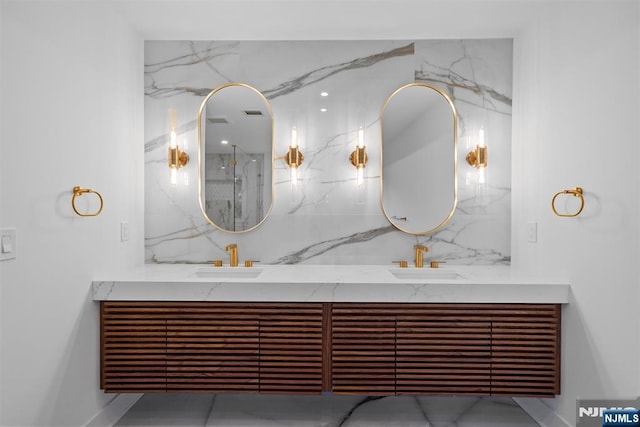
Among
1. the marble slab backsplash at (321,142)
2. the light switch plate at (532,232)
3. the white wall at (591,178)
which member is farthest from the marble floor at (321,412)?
the light switch plate at (532,232)

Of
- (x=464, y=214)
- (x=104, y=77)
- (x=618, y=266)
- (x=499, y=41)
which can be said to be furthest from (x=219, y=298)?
(x=499, y=41)

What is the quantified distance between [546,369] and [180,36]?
2.89 meters

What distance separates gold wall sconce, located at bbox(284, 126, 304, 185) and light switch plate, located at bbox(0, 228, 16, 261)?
1.49 metres

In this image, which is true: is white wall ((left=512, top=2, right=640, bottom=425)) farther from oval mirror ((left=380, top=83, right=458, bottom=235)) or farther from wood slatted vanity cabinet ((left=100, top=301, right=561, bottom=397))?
oval mirror ((left=380, top=83, right=458, bottom=235))

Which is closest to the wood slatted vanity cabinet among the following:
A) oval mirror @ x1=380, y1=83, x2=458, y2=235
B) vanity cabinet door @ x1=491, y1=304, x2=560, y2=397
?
vanity cabinet door @ x1=491, y1=304, x2=560, y2=397

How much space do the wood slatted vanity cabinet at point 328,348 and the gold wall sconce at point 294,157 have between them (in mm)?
935

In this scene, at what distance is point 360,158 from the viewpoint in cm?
252

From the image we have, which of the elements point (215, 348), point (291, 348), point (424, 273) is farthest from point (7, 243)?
point (424, 273)

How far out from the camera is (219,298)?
6.48ft

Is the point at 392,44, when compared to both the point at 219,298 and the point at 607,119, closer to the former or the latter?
the point at 607,119

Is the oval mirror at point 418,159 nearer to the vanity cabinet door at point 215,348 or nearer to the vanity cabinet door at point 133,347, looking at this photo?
the vanity cabinet door at point 215,348

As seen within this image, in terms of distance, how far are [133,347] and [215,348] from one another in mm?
427

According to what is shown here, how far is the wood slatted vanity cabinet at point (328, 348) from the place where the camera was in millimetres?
1953

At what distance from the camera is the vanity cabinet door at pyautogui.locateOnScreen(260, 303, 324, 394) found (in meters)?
1.98
